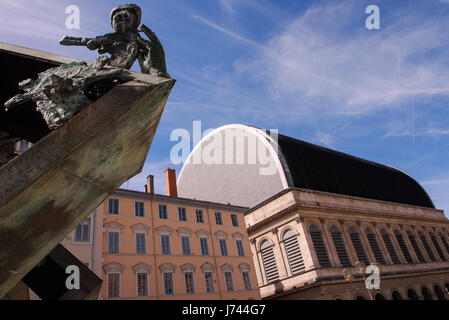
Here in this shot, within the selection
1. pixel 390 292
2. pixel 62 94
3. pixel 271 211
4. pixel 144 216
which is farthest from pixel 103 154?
pixel 390 292

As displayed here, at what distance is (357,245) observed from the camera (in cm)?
3759

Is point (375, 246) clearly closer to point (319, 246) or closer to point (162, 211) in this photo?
point (319, 246)

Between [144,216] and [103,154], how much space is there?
86.3 ft

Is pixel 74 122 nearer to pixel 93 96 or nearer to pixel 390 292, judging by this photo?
pixel 93 96

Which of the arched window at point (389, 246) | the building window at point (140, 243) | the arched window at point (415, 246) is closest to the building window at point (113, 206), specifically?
the building window at point (140, 243)

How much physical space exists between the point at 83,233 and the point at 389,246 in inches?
1475

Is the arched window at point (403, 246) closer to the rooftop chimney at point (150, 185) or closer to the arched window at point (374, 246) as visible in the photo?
the arched window at point (374, 246)

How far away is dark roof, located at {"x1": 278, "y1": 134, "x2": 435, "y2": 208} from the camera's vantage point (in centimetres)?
3906

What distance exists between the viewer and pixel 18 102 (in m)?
2.67

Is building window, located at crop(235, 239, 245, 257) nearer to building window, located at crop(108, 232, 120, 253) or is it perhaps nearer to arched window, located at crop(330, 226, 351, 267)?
arched window, located at crop(330, 226, 351, 267)

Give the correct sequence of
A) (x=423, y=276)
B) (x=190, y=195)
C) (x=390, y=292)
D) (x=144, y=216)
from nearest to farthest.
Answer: (x=144, y=216)
(x=390, y=292)
(x=423, y=276)
(x=190, y=195)

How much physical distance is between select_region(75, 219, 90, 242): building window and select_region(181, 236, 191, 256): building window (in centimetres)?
856

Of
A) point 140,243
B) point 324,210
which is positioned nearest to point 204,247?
point 140,243

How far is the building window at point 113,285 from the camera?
22.6 m
